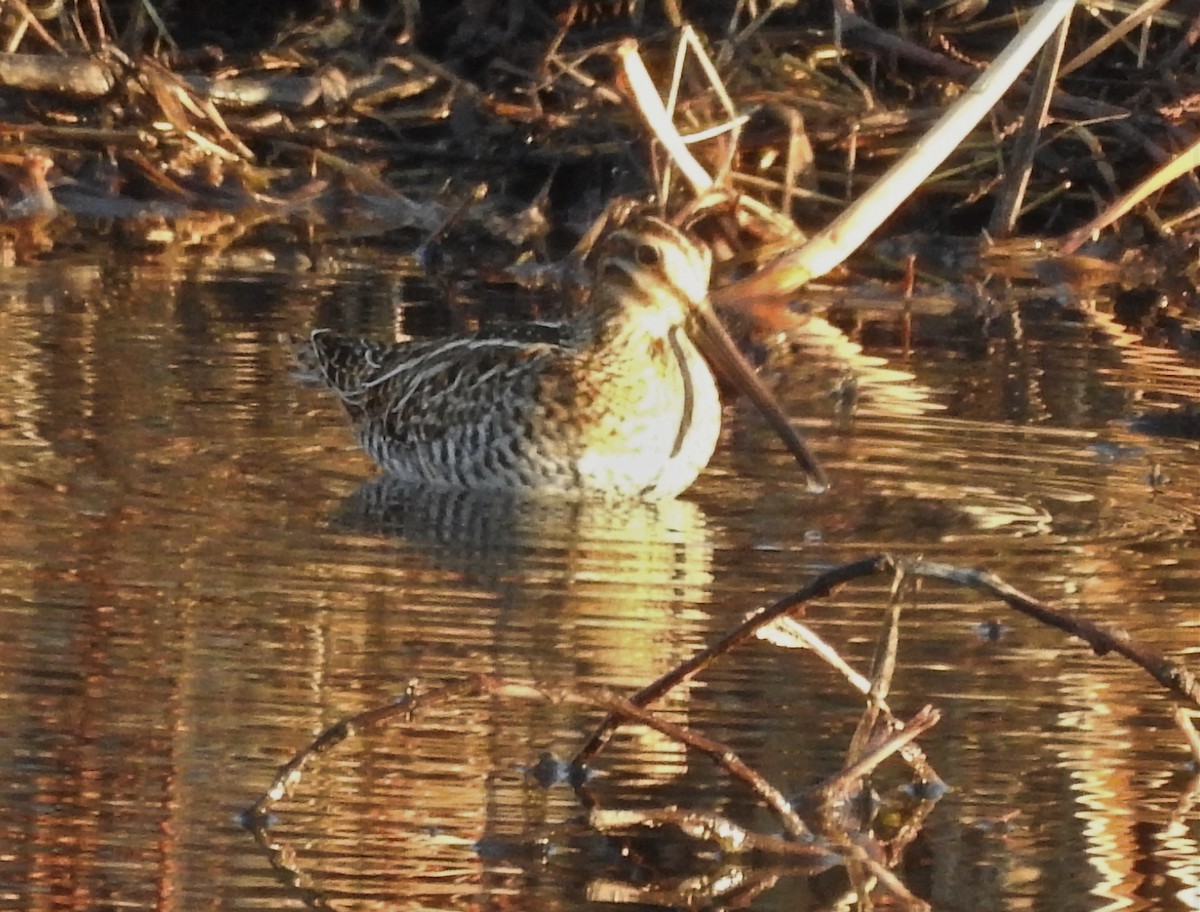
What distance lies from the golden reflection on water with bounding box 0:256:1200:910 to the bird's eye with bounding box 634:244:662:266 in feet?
1.85

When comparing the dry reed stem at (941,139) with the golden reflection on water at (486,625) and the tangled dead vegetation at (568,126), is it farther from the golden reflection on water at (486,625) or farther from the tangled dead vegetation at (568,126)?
the tangled dead vegetation at (568,126)

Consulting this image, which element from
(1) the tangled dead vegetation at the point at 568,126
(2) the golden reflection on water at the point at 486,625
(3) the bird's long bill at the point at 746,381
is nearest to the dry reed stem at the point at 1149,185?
(1) the tangled dead vegetation at the point at 568,126

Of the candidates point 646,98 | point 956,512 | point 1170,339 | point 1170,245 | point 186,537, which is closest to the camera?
point 186,537

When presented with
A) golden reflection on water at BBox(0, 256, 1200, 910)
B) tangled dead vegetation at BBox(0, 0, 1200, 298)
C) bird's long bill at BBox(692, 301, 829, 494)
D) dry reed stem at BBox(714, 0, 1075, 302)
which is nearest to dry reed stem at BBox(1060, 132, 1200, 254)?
tangled dead vegetation at BBox(0, 0, 1200, 298)

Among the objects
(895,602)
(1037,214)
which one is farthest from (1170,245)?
(895,602)

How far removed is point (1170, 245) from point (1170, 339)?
1.99 metres

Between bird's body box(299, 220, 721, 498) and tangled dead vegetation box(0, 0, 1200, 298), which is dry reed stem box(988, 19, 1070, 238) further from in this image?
bird's body box(299, 220, 721, 498)

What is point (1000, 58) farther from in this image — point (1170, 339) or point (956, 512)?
point (1170, 339)

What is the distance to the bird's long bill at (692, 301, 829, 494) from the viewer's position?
677cm

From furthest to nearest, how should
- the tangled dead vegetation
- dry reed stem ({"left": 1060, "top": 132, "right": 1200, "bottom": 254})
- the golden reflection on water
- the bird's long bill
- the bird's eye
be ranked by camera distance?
the tangled dead vegetation, dry reed stem ({"left": 1060, "top": 132, "right": 1200, "bottom": 254}), the bird's eye, the bird's long bill, the golden reflection on water

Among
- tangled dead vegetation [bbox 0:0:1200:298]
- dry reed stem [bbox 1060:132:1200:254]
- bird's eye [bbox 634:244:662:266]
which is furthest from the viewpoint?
tangled dead vegetation [bbox 0:0:1200:298]

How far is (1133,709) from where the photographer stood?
4.78 m

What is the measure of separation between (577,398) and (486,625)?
1.83 metres

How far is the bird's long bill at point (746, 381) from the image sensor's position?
22.2 ft
